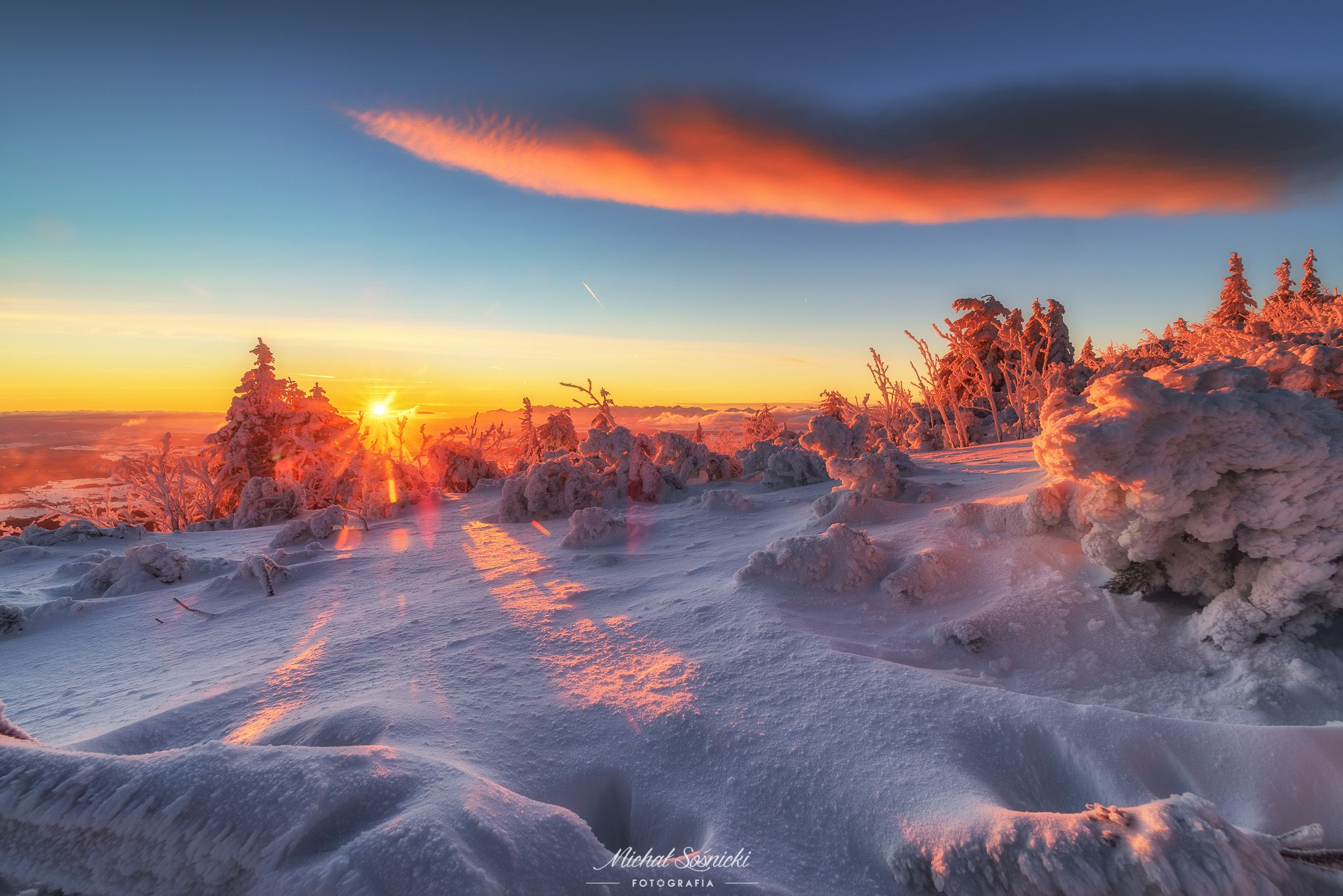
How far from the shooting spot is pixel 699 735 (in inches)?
90.4

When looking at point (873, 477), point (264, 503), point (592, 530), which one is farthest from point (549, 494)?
point (264, 503)

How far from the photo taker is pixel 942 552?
3.69 meters

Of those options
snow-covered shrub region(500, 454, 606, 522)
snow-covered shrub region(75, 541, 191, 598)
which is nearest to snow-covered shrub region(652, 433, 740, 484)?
snow-covered shrub region(500, 454, 606, 522)

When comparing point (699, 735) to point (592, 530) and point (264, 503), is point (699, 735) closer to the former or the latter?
point (592, 530)

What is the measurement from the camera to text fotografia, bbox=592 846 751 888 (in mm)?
1576

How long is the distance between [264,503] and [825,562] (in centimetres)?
1042

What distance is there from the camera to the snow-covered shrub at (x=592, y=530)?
19.6ft

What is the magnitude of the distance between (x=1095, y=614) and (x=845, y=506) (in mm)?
2300

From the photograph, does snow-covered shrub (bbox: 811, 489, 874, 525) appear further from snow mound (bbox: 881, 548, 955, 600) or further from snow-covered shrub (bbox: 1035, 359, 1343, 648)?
snow-covered shrub (bbox: 1035, 359, 1343, 648)

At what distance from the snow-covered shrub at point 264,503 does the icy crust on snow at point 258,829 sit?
394 inches

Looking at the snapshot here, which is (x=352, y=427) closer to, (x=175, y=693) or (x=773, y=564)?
(x=175, y=693)

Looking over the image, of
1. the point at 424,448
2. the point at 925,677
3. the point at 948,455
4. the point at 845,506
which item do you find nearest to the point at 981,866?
the point at 925,677

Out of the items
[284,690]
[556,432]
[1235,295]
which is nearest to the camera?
[284,690]

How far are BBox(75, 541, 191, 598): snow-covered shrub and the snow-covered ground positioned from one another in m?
0.67
